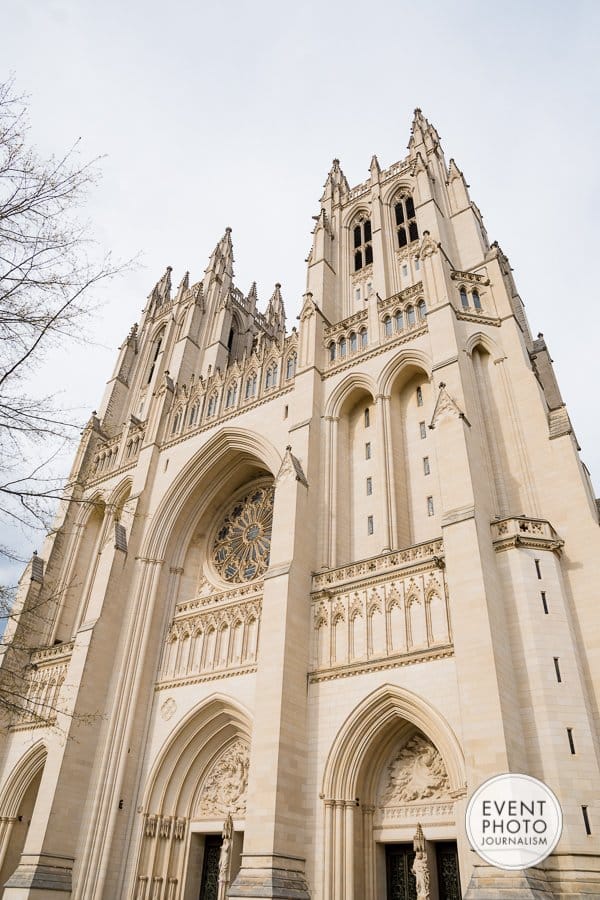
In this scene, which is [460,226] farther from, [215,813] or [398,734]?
[215,813]

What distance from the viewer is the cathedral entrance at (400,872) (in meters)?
12.7

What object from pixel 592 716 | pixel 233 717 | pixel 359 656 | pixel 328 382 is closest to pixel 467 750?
pixel 592 716

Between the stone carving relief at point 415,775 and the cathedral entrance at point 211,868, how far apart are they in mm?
6144

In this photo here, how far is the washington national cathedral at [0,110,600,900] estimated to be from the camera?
11.9m

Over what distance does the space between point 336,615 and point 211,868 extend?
8.06 m

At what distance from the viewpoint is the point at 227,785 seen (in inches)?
666

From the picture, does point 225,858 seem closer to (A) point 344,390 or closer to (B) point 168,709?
(B) point 168,709

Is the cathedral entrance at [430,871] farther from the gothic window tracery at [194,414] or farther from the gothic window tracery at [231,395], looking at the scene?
the gothic window tracery at [194,414]

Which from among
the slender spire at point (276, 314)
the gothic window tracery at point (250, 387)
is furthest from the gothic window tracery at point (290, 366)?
the slender spire at point (276, 314)

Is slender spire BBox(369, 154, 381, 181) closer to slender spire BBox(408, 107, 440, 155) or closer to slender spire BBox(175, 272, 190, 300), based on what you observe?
slender spire BBox(408, 107, 440, 155)

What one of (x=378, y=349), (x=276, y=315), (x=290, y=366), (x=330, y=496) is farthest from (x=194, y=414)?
(x=276, y=315)

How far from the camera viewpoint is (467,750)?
10703 millimetres

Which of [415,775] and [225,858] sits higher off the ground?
[415,775]

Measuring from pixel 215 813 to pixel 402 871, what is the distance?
5924 millimetres
